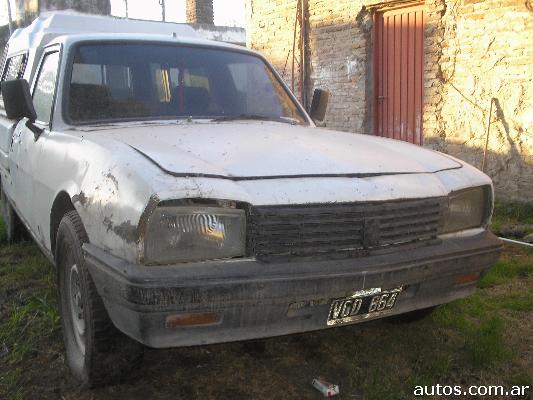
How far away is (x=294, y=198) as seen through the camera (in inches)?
85.5

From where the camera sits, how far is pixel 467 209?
2.78 m

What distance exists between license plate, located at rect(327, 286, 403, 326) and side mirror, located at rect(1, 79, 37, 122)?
A: 224cm

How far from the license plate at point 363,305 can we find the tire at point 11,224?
144 inches

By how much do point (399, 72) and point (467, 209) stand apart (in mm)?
5412

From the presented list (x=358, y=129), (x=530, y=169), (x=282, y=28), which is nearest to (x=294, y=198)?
(x=530, y=169)

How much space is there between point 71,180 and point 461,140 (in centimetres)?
564

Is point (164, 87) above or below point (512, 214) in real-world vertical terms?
above

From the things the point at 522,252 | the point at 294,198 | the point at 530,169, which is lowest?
the point at 522,252

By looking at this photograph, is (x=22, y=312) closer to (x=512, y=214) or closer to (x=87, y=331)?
(x=87, y=331)

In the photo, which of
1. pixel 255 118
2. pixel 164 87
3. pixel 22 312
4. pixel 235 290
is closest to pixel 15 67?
pixel 164 87

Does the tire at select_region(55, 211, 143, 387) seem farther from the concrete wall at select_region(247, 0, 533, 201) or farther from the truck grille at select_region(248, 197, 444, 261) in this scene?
the concrete wall at select_region(247, 0, 533, 201)

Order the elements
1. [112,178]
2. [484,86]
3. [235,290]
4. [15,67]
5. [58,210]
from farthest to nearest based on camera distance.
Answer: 1. [484,86]
2. [15,67]
3. [58,210]
4. [112,178]
5. [235,290]

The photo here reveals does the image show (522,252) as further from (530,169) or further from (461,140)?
(461,140)

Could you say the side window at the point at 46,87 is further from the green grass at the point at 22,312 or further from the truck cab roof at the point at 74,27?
the truck cab roof at the point at 74,27
